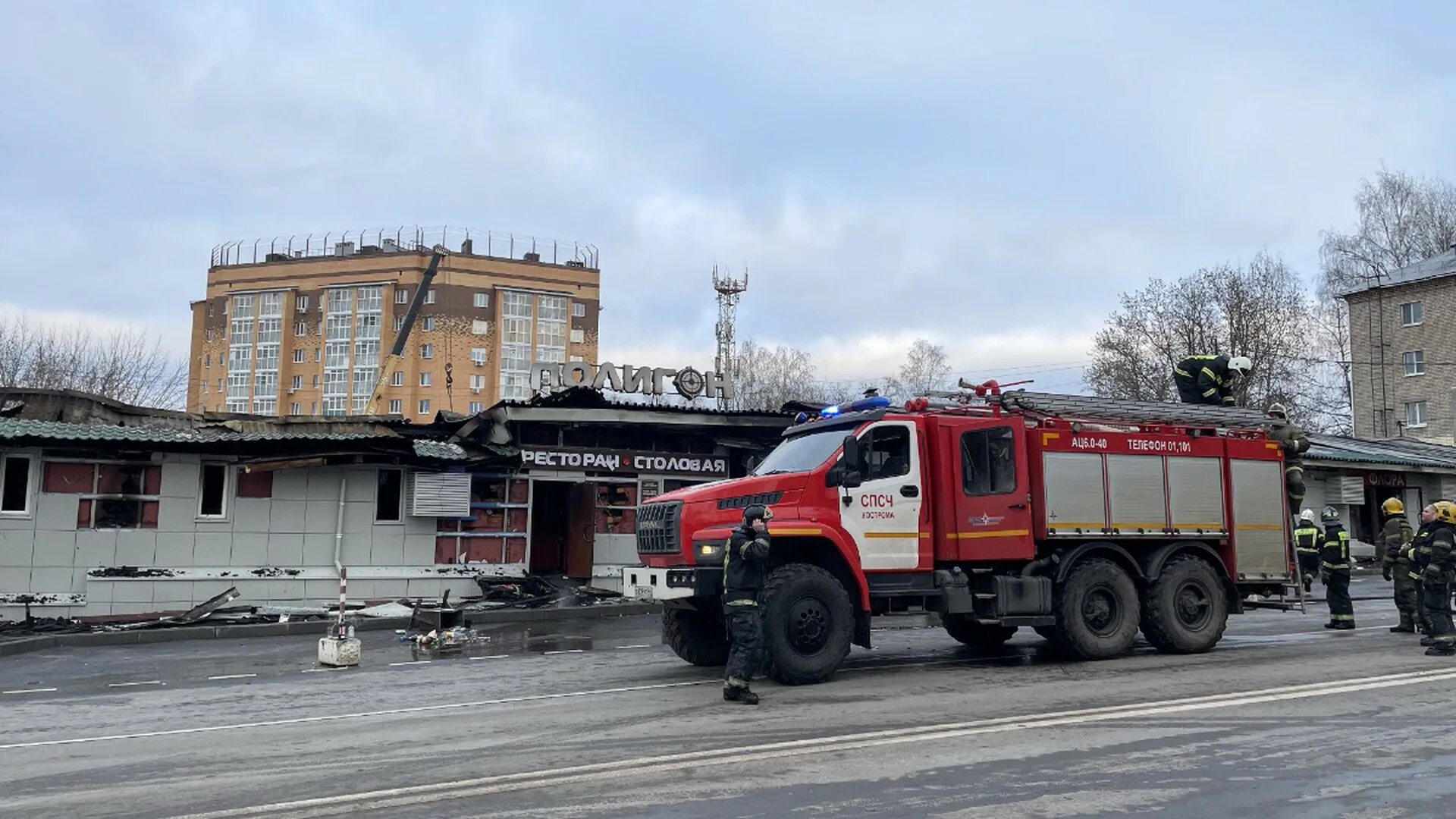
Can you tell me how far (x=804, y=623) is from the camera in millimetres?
10555

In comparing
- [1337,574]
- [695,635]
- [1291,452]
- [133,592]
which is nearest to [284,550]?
[133,592]

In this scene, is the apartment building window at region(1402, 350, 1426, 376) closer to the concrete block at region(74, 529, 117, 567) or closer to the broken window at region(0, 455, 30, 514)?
the concrete block at region(74, 529, 117, 567)

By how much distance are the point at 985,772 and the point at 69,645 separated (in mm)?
14695

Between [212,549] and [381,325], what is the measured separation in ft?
195

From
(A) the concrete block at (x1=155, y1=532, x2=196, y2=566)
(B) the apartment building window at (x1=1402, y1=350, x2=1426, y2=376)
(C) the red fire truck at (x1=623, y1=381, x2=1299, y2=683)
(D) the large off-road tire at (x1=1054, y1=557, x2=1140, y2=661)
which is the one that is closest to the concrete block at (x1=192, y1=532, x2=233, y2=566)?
(A) the concrete block at (x1=155, y1=532, x2=196, y2=566)

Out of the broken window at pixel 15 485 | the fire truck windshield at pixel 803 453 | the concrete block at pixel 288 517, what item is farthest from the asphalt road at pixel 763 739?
the concrete block at pixel 288 517

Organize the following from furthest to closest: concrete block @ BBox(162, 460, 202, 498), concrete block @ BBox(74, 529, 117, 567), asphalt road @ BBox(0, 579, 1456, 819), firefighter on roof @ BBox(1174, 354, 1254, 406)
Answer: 1. concrete block @ BBox(162, 460, 202, 498)
2. concrete block @ BBox(74, 529, 117, 567)
3. firefighter on roof @ BBox(1174, 354, 1254, 406)
4. asphalt road @ BBox(0, 579, 1456, 819)

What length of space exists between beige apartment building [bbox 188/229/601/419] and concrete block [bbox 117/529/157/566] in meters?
57.8

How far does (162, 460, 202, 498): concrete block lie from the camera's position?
63.0ft

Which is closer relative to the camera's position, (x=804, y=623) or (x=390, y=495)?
(x=804, y=623)

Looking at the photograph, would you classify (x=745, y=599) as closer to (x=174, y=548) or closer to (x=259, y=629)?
(x=259, y=629)

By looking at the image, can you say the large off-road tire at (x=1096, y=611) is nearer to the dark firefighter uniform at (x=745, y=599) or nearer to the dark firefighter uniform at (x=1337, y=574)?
the dark firefighter uniform at (x=745, y=599)

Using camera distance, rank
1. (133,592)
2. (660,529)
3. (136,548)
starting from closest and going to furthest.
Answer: (660,529) < (133,592) < (136,548)

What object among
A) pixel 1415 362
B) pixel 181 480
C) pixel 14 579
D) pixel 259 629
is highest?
pixel 1415 362
